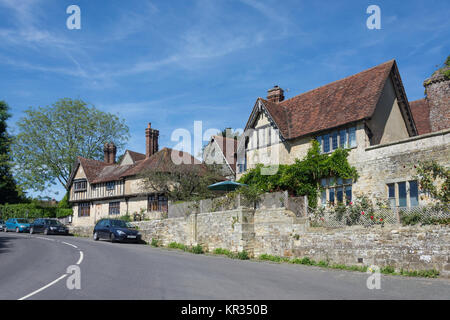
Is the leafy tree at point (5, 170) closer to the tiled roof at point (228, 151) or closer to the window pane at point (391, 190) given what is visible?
the tiled roof at point (228, 151)

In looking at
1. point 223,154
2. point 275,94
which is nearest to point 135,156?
point 223,154

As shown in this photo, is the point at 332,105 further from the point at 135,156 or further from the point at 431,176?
the point at 135,156

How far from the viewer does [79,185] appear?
153 feet

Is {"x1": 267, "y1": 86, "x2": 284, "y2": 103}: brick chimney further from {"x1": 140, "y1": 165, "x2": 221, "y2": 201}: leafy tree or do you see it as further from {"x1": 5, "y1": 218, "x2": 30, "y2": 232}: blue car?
{"x1": 5, "y1": 218, "x2": 30, "y2": 232}: blue car

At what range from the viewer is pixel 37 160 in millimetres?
49750

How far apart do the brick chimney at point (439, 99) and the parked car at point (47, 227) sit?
30.8 m

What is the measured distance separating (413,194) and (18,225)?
35.0 metres

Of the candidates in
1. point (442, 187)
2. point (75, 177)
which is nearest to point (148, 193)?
point (75, 177)

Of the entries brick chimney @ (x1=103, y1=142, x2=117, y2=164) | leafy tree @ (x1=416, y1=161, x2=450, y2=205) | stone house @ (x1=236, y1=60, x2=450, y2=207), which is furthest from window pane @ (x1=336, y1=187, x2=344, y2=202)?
brick chimney @ (x1=103, y1=142, x2=117, y2=164)

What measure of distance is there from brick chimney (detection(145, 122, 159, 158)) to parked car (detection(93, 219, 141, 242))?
47.3ft

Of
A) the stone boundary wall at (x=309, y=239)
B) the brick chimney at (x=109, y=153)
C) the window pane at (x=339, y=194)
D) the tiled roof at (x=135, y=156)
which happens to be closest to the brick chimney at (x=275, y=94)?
the window pane at (x=339, y=194)

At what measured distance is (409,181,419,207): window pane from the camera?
19047 mm

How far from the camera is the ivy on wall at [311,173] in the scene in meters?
22.3
